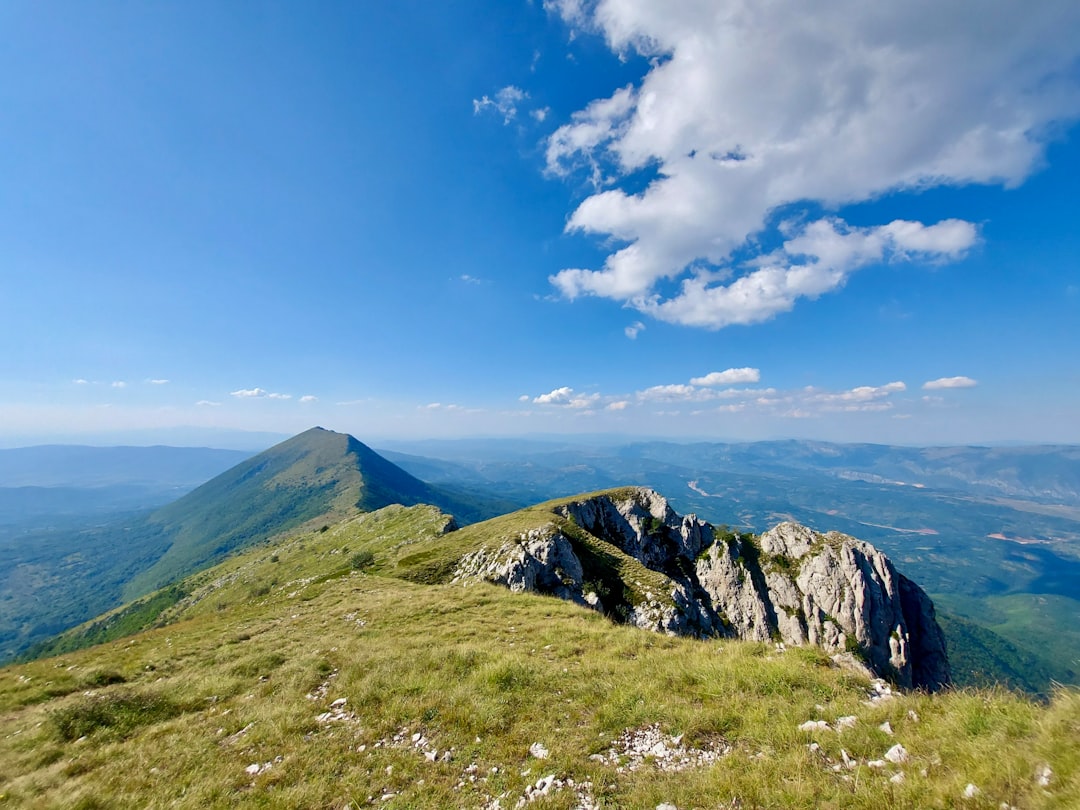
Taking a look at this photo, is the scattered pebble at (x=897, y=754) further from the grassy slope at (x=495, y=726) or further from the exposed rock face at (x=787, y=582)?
the exposed rock face at (x=787, y=582)

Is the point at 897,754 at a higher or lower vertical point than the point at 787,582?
higher

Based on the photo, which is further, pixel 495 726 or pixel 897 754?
pixel 495 726

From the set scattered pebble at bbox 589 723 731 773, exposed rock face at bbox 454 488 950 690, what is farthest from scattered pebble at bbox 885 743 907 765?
exposed rock face at bbox 454 488 950 690

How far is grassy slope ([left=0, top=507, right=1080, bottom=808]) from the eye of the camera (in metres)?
6.74

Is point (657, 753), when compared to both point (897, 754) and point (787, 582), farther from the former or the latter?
point (787, 582)

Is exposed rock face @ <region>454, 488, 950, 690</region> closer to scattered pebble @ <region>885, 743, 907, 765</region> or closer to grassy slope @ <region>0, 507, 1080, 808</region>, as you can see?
grassy slope @ <region>0, 507, 1080, 808</region>

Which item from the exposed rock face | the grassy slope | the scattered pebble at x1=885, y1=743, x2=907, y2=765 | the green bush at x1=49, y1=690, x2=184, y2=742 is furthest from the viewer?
the exposed rock face

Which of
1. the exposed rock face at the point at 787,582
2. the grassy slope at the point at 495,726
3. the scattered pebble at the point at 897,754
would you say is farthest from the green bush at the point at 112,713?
the exposed rock face at the point at 787,582

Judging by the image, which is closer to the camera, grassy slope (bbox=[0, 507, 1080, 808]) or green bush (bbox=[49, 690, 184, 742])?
grassy slope (bbox=[0, 507, 1080, 808])

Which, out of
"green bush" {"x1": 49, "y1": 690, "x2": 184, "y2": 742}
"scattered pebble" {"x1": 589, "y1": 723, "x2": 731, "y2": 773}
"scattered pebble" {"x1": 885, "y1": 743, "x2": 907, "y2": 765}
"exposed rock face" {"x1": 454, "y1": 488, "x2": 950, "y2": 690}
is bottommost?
"exposed rock face" {"x1": 454, "y1": 488, "x2": 950, "y2": 690}

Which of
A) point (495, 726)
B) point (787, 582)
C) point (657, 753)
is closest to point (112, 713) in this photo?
point (495, 726)

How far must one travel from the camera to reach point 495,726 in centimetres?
997

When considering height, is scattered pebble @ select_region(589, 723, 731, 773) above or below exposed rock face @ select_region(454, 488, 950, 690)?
above

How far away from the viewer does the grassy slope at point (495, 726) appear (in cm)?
674
